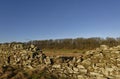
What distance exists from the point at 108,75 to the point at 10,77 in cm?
516

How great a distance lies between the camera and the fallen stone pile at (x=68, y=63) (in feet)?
45.3

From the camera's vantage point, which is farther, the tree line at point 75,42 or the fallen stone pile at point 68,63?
the tree line at point 75,42

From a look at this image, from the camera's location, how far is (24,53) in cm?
1552

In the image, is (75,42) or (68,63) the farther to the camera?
(75,42)

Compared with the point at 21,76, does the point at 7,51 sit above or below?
above

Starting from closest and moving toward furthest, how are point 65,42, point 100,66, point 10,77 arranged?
point 10,77 < point 100,66 < point 65,42

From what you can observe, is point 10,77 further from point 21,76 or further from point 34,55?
point 34,55

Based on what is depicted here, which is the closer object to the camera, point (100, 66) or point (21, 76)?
point (21, 76)

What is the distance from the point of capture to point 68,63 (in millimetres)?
14883

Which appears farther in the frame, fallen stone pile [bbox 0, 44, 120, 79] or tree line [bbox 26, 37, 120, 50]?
tree line [bbox 26, 37, 120, 50]

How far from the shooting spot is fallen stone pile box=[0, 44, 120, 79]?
1380 centimetres

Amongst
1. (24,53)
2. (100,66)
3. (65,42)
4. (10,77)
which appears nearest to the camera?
(10,77)

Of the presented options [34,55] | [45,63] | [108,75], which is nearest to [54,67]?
[45,63]

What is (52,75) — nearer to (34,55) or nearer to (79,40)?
(34,55)
